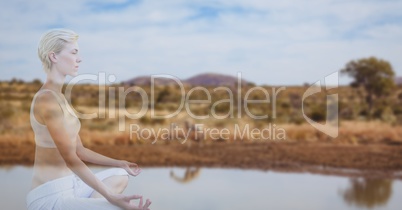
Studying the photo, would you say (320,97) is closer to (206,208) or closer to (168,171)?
(168,171)

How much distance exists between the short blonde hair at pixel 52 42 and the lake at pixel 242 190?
10.6 ft

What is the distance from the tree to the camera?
20.9 meters

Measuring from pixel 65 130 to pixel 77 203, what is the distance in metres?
0.24

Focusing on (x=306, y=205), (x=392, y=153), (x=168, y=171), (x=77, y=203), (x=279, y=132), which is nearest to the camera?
(x=77, y=203)

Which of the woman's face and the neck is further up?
the woman's face

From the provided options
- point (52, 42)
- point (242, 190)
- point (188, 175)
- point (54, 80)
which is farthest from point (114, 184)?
point (188, 175)

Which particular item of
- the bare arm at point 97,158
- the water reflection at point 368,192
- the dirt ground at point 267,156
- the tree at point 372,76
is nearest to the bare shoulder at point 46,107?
the bare arm at point 97,158

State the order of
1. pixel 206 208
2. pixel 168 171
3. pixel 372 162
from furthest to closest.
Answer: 1. pixel 372 162
2. pixel 168 171
3. pixel 206 208

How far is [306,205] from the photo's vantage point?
5.75 meters

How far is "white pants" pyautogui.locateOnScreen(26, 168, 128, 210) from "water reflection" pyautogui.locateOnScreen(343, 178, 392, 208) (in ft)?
13.8

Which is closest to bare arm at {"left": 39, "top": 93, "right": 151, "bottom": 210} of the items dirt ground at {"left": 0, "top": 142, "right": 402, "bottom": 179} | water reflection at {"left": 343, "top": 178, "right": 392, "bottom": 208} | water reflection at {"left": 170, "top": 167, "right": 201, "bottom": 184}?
water reflection at {"left": 343, "top": 178, "right": 392, "bottom": 208}

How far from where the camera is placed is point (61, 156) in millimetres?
2029

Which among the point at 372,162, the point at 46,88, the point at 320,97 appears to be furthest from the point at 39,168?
the point at 320,97

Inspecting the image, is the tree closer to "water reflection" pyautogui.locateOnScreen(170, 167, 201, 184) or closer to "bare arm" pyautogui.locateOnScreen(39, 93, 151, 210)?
"water reflection" pyautogui.locateOnScreen(170, 167, 201, 184)
